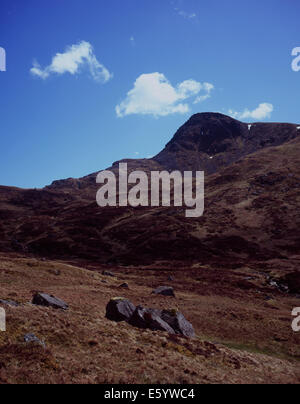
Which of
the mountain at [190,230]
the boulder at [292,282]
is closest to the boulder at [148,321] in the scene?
the boulder at [292,282]

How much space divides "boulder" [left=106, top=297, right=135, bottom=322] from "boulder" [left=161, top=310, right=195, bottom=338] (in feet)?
8.97

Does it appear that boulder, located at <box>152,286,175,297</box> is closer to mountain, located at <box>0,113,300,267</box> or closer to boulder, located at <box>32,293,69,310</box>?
boulder, located at <box>32,293,69,310</box>

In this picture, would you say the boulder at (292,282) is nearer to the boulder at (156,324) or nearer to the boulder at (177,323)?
the boulder at (177,323)

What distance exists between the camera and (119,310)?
72.8 feet

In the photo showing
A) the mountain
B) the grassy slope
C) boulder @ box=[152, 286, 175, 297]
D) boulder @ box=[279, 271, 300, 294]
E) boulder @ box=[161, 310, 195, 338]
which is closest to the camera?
the grassy slope

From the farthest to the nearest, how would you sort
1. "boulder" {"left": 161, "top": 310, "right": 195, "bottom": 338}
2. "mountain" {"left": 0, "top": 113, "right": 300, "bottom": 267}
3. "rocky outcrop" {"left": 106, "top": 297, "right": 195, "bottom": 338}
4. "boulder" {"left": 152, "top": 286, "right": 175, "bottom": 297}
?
1. "mountain" {"left": 0, "top": 113, "right": 300, "bottom": 267}
2. "boulder" {"left": 152, "top": 286, "right": 175, "bottom": 297}
3. "boulder" {"left": 161, "top": 310, "right": 195, "bottom": 338}
4. "rocky outcrop" {"left": 106, "top": 297, "right": 195, "bottom": 338}

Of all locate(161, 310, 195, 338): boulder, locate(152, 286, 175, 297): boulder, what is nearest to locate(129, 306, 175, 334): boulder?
locate(161, 310, 195, 338): boulder

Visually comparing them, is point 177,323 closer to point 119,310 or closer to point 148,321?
point 148,321

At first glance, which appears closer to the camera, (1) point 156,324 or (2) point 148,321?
(1) point 156,324

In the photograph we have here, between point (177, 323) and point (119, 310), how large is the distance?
4549 mm

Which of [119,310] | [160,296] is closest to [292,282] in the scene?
[160,296]

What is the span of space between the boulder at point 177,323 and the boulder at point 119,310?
2.73 metres

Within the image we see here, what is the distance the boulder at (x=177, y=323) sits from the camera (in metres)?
21.9

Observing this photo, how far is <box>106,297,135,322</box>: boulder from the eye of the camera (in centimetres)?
2198
